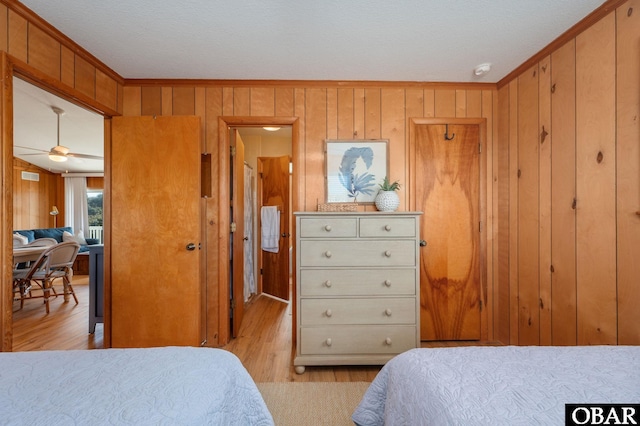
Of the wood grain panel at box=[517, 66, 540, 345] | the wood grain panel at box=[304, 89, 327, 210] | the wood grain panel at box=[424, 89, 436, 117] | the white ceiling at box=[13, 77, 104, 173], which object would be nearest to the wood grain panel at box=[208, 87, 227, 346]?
the wood grain panel at box=[304, 89, 327, 210]

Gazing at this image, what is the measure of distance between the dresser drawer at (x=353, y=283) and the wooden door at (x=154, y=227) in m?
1.11

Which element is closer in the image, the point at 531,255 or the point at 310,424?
the point at 310,424

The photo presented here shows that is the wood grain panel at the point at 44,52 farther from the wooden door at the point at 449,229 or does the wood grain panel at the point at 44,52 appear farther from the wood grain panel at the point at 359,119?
the wooden door at the point at 449,229

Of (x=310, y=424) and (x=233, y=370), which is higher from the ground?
(x=233, y=370)

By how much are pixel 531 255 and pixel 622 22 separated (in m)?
1.61

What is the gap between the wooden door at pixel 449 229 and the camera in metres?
2.78

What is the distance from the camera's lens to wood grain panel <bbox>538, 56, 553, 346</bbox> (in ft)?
7.05

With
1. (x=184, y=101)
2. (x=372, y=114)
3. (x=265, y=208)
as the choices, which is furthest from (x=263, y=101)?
(x=265, y=208)

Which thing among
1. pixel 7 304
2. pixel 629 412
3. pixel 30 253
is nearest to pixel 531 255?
pixel 629 412

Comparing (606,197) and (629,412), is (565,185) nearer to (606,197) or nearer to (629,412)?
A: (606,197)

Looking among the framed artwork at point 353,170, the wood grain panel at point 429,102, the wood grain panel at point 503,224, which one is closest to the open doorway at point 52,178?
the framed artwork at point 353,170

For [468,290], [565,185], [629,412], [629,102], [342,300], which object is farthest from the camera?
[468,290]

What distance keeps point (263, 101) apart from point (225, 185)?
89 cm

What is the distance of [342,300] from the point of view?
2.22 m
